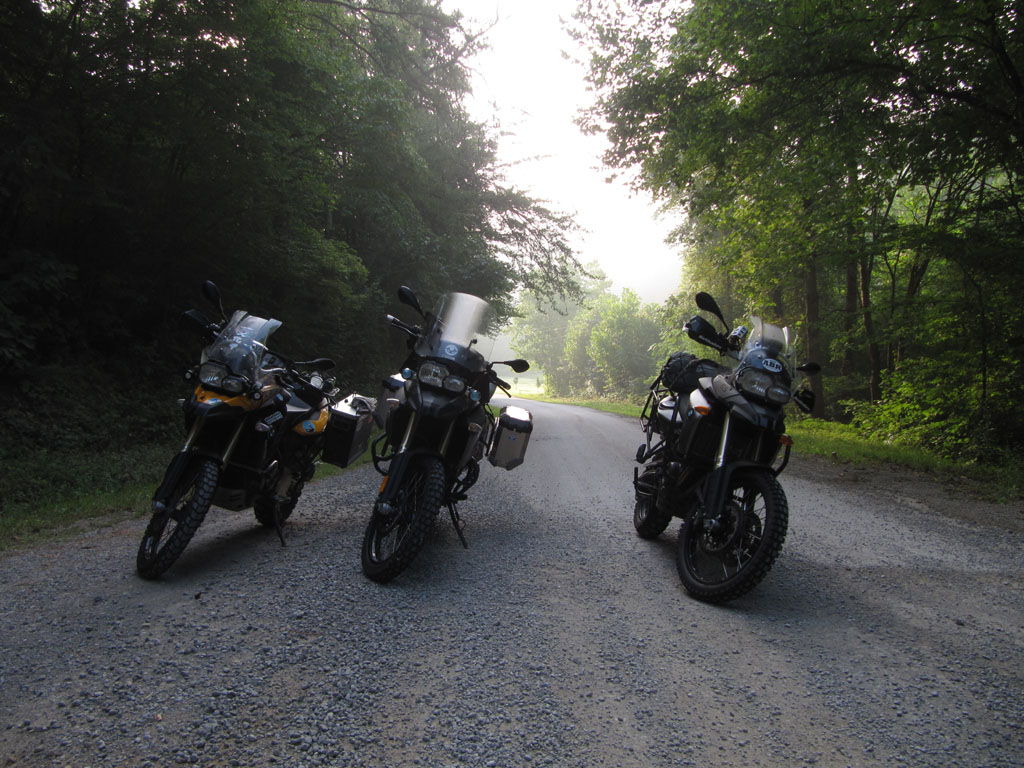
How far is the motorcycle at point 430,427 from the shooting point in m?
3.10

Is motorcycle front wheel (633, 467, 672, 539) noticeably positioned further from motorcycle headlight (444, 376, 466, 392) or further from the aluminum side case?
motorcycle headlight (444, 376, 466, 392)

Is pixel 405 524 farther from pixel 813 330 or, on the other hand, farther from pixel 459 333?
pixel 813 330

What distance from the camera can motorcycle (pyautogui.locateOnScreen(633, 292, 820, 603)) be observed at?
2896 millimetres

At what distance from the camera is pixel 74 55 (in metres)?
6.48

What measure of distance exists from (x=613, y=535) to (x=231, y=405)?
9.45 ft

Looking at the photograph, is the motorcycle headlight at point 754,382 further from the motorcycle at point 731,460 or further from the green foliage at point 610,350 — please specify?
the green foliage at point 610,350

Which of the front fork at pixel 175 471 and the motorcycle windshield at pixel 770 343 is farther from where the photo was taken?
the motorcycle windshield at pixel 770 343

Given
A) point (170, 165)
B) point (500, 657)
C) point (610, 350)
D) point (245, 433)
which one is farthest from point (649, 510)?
point (610, 350)

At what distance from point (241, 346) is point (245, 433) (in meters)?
0.55

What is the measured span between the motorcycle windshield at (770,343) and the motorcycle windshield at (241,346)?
3031mm

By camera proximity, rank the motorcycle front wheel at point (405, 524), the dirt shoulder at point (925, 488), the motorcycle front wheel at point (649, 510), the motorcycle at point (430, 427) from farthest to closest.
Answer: the dirt shoulder at point (925, 488) < the motorcycle front wheel at point (649, 510) < the motorcycle at point (430, 427) < the motorcycle front wheel at point (405, 524)

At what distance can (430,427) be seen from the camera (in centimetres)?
355

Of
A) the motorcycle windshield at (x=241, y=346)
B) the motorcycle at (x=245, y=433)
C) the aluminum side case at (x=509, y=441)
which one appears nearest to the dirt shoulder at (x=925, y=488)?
the aluminum side case at (x=509, y=441)

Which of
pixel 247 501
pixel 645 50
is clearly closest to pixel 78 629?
pixel 247 501
